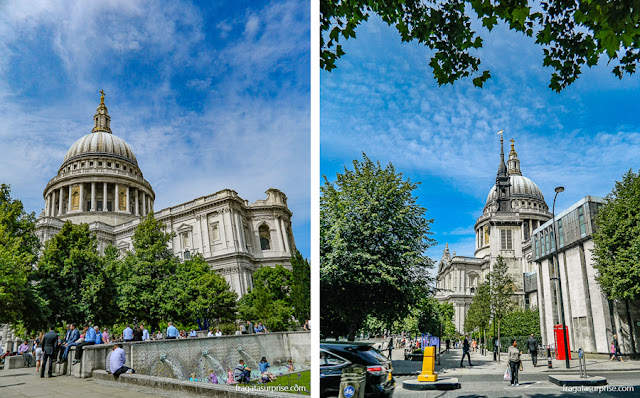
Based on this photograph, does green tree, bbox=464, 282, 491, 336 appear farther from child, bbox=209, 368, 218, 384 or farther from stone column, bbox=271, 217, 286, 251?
child, bbox=209, 368, 218, 384

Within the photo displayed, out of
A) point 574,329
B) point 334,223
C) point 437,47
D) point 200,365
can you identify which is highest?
point 437,47

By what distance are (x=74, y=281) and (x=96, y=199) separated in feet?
109

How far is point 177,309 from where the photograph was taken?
22.4 metres

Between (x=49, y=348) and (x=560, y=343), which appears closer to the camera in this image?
(x=560, y=343)

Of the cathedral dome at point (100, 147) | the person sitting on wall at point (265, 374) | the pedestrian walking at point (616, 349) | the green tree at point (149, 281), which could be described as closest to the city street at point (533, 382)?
the pedestrian walking at point (616, 349)

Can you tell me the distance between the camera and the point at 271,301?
30859 mm

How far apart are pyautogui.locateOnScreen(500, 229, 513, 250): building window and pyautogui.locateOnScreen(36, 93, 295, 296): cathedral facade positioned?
24103mm

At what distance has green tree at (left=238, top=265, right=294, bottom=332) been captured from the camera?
89.1 feet

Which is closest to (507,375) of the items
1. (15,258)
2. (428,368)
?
(428,368)

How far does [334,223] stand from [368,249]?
514 millimetres

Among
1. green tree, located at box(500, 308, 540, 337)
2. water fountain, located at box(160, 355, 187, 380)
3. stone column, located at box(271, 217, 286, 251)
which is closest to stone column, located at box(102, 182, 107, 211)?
stone column, located at box(271, 217, 286, 251)

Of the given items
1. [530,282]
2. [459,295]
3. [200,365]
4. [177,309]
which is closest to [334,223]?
[200,365]

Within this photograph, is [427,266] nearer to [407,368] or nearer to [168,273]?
[407,368]

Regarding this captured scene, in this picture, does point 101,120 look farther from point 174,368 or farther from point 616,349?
point 616,349
